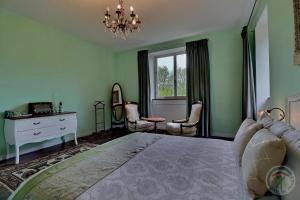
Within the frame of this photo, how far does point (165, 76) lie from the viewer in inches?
203

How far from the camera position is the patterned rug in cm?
201

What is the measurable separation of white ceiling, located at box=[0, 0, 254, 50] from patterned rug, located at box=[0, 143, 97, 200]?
2.62 meters

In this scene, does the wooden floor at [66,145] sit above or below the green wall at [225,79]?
below

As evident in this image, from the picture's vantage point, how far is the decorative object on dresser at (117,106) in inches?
214

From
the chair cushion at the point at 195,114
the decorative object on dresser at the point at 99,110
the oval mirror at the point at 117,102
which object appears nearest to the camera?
the chair cushion at the point at 195,114

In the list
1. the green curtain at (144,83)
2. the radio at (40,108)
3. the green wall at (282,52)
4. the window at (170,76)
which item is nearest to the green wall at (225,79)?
the window at (170,76)

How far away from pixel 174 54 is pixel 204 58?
1.06 m

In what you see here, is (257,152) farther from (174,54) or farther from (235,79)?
(174,54)

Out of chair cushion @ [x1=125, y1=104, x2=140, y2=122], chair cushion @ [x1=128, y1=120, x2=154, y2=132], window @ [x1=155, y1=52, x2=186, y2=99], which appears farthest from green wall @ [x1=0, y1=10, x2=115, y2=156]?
window @ [x1=155, y1=52, x2=186, y2=99]

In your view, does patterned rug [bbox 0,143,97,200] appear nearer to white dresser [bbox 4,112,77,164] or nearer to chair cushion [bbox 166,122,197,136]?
white dresser [bbox 4,112,77,164]

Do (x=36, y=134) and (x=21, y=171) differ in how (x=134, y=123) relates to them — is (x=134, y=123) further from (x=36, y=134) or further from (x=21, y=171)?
(x=21, y=171)

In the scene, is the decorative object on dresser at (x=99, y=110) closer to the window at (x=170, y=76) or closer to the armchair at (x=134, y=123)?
the armchair at (x=134, y=123)

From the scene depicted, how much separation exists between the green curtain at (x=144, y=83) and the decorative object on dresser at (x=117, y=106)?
774 mm

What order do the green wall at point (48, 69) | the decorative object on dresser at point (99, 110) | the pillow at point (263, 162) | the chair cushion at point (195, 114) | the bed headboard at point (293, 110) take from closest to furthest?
the pillow at point (263, 162)
the bed headboard at point (293, 110)
the green wall at point (48, 69)
the chair cushion at point (195, 114)
the decorative object on dresser at point (99, 110)
